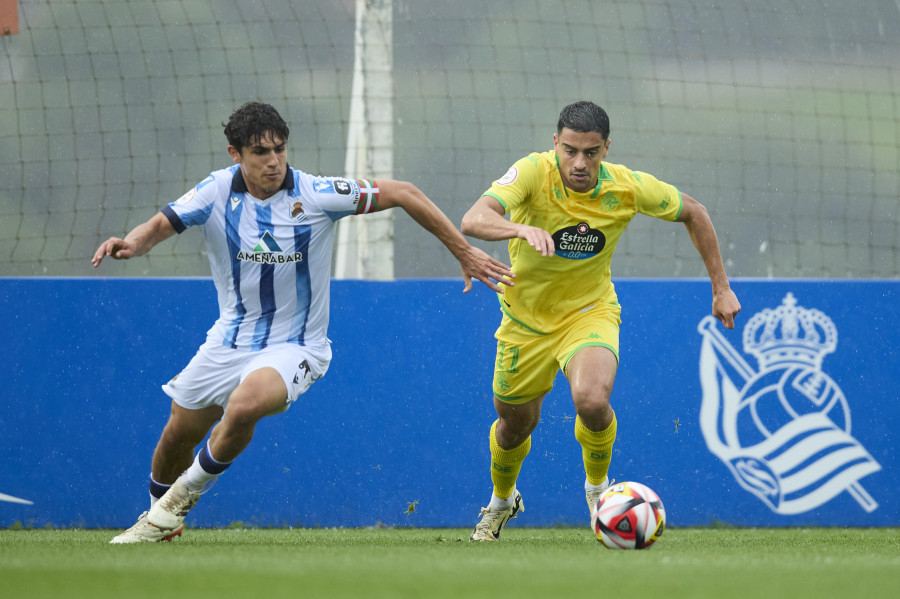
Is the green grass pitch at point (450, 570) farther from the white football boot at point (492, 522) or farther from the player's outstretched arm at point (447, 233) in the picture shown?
the player's outstretched arm at point (447, 233)

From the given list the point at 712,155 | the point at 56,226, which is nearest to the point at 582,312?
the point at 56,226

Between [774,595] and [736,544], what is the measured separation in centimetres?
248

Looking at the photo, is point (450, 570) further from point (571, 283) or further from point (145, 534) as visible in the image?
point (571, 283)

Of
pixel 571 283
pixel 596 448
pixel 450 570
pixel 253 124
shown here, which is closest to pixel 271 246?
pixel 253 124

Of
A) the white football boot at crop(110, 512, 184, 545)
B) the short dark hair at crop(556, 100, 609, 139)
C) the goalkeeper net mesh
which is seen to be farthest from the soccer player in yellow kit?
the goalkeeper net mesh

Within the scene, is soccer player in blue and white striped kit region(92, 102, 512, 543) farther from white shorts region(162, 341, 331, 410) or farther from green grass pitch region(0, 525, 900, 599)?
green grass pitch region(0, 525, 900, 599)

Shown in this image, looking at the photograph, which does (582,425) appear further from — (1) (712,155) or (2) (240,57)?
(1) (712,155)

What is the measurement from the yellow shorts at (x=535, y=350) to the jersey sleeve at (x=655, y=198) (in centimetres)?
57

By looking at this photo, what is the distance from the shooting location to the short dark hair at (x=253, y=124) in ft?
17.6

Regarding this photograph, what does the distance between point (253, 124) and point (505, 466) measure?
237cm

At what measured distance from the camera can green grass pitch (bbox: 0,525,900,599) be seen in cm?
342

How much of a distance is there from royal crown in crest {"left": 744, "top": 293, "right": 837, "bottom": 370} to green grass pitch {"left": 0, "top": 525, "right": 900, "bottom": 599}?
6.46 feet

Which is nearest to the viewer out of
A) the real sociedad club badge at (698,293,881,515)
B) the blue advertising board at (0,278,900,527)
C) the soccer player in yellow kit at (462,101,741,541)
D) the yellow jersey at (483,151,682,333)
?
the soccer player in yellow kit at (462,101,741,541)

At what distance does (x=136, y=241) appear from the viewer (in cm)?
514
